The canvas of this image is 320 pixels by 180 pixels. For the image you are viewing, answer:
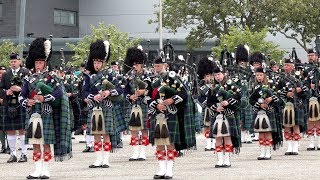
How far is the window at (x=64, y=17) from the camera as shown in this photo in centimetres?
5797

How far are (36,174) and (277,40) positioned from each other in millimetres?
40336

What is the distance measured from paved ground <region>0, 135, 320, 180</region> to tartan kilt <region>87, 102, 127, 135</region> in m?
0.59

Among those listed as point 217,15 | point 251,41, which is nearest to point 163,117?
point 251,41

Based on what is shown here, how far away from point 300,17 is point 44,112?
28.2 meters

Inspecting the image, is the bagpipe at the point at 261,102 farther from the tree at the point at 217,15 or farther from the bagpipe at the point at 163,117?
the tree at the point at 217,15

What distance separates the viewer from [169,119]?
13508 mm

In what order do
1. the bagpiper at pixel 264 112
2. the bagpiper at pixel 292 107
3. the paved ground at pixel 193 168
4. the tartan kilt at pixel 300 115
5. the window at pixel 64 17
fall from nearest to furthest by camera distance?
the paved ground at pixel 193 168
the bagpiper at pixel 264 112
the bagpiper at pixel 292 107
the tartan kilt at pixel 300 115
the window at pixel 64 17

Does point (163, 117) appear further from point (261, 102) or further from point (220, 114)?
point (261, 102)

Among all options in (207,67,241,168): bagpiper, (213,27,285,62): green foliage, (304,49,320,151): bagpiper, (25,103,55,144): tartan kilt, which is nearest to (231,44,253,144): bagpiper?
(207,67,241,168): bagpiper

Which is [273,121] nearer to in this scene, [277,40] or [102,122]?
[102,122]

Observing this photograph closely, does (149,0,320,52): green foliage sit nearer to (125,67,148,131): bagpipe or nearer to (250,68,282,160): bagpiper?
(125,67,148,131): bagpipe

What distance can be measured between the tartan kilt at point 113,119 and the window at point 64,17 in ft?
139

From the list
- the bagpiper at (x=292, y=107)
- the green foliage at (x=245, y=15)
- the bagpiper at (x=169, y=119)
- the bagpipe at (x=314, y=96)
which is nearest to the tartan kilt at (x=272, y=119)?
the bagpiper at (x=292, y=107)

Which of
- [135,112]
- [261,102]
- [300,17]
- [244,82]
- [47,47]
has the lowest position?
[135,112]
